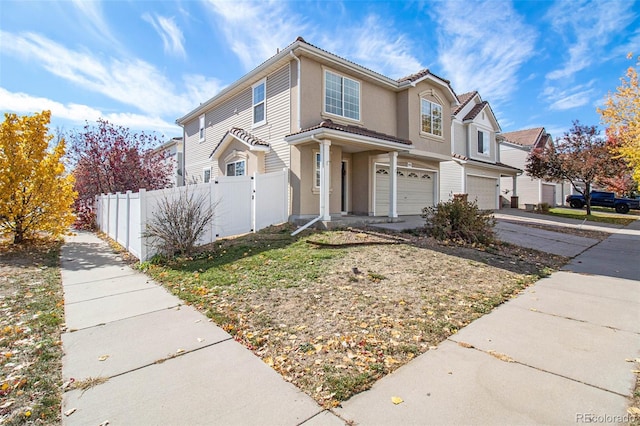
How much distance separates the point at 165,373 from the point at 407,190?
586 inches

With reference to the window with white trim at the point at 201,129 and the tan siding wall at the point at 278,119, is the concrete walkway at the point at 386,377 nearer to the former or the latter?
the tan siding wall at the point at 278,119

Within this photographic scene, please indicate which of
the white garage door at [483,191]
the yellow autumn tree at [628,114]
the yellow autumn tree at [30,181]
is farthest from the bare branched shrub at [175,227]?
the white garage door at [483,191]

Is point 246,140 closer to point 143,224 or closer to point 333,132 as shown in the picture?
point 333,132

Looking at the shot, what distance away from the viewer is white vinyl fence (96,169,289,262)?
7882 mm

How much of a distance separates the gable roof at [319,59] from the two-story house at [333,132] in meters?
0.04

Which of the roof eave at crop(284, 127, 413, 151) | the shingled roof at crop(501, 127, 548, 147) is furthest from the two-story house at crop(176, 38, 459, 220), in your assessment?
the shingled roof at crop(501, 127, 548, 147)

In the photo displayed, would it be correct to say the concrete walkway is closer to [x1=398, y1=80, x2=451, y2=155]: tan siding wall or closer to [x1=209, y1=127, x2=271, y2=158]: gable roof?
[x1=209, y1=127, x2=271, y2=158]: gable roof

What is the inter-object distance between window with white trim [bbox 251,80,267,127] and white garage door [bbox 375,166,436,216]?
541 centimetres

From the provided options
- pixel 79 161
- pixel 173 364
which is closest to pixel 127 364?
pixel 173 364

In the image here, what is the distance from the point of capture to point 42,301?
509 cm

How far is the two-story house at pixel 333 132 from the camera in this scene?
1170 centimetres

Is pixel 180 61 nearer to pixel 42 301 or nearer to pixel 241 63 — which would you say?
pixel 241 63

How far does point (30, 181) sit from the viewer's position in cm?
955

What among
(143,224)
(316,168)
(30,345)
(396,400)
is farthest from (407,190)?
(30,345)
